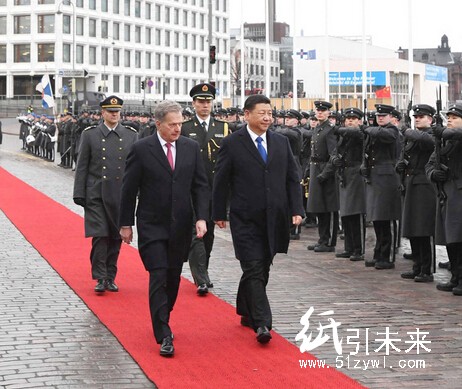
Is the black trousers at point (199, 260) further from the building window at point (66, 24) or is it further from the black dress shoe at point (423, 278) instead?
the building window at point (66, 24)

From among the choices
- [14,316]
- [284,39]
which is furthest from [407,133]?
[284,39]

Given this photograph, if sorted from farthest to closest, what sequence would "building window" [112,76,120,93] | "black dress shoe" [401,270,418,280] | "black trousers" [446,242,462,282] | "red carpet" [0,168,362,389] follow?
"building window" [112,76,120,93]
"black dress shoe" [401,270,418,280]
"black trousers" [446,242,462,282]
"red carpet" [0,168,362,389]

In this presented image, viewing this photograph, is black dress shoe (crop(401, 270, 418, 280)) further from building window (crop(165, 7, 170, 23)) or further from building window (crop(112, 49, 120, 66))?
building window (crop(165, 7, 170, 23))

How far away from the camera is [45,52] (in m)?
99.4

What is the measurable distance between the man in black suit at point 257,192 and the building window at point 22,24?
316 ft

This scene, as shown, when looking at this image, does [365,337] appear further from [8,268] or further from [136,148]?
[8,268]

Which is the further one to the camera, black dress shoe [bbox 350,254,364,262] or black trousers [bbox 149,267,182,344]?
black dress shoe [bbox 350,254,364,262]

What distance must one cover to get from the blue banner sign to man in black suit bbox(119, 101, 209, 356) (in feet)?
213

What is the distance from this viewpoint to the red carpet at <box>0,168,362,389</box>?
704cm

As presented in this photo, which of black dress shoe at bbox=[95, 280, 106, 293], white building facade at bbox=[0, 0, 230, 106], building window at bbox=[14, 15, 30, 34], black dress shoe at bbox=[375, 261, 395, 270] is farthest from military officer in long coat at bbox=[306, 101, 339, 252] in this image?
building window at bbox=[14, 15, 30, 34]

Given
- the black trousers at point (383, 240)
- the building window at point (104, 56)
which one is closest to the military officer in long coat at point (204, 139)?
the black trousers at point (383, 240)

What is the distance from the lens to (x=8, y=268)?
12.7 metres

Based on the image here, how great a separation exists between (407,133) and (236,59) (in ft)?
401

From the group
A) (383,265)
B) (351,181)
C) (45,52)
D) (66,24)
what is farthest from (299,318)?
(66,24)
